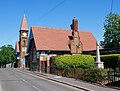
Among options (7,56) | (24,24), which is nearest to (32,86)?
(24,24)

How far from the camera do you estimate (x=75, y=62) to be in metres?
38.2

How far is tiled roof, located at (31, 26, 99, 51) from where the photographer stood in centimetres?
4988

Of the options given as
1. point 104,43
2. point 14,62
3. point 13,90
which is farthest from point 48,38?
point 14,62

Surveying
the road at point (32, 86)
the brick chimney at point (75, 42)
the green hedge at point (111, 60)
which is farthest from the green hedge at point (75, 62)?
the brick chimney at point (75, 42)

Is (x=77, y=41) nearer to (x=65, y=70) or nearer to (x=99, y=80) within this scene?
(x=65, y=70)

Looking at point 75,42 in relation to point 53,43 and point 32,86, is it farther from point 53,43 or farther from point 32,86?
point 32,86

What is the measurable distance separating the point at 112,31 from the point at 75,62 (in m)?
26.8

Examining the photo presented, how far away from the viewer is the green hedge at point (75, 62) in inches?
1469

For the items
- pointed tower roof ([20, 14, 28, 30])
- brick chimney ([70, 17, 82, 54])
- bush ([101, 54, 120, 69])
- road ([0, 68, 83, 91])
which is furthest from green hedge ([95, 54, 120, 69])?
pointed tower roof ([20, 14, 28, 30])

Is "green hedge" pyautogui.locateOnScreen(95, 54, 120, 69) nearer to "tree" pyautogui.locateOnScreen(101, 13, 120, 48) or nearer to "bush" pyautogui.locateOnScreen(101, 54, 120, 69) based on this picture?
"bush" pyautogui.locateOnScreen(101, 54, 120, 69)

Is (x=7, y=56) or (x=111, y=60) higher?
(x=7, y=56)

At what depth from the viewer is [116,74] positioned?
20953 mm

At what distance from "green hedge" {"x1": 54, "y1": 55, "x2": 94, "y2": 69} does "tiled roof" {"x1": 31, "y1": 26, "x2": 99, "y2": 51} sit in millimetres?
10267

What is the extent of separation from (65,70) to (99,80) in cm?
1059
